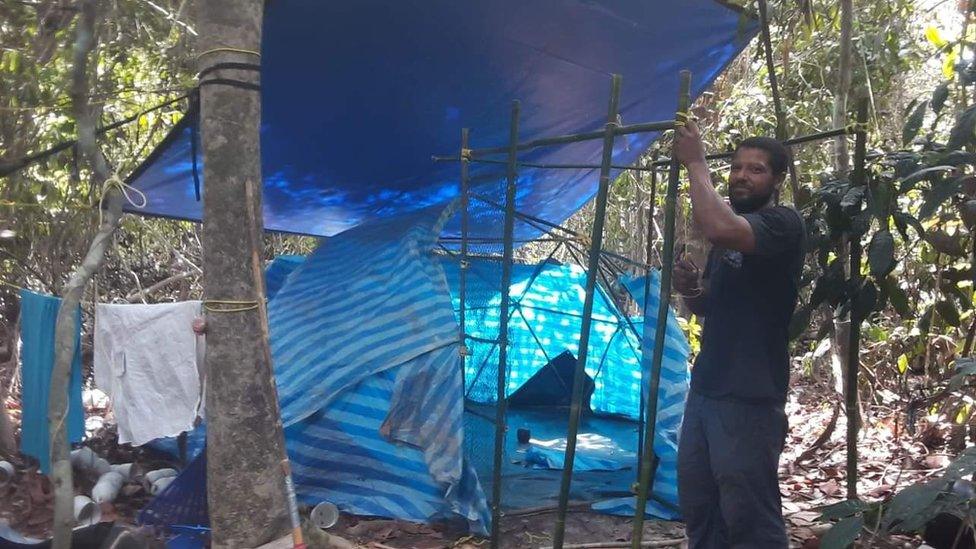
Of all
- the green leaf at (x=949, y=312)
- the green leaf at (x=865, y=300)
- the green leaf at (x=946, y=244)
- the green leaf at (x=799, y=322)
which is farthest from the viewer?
the green leaf at (x=949, y=312)

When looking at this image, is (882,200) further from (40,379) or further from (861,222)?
(40,379)

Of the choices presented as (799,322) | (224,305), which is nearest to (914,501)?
(799,322)

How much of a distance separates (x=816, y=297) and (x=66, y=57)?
3585 millimetres

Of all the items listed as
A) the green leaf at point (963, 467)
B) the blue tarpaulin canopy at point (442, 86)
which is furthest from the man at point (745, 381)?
the blue tarpaulin canopy at point (442, 86)

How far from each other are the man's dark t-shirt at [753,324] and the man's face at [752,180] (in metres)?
0.13

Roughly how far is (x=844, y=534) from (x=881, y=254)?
3.20 ft

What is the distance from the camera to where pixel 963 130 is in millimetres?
2881

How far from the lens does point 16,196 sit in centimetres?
511

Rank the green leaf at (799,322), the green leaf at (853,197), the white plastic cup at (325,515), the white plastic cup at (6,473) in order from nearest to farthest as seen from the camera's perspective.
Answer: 1. the green leaf at (853,197)
2. the green leaf at (799,322)
3. the white plastic cup at (325,515)
4. the white plastic cup at (6,473)

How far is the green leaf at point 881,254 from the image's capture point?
3.00 metres

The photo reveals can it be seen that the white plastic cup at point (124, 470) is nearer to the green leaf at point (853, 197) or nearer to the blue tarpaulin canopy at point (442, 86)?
the blue tarpaulin canopy at point (442, 86)

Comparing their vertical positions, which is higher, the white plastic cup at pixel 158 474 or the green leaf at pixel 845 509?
the green leaf at pixel 845 509

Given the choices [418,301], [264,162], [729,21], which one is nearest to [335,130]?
[264,162]

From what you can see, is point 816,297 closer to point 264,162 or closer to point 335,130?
point 335,130
